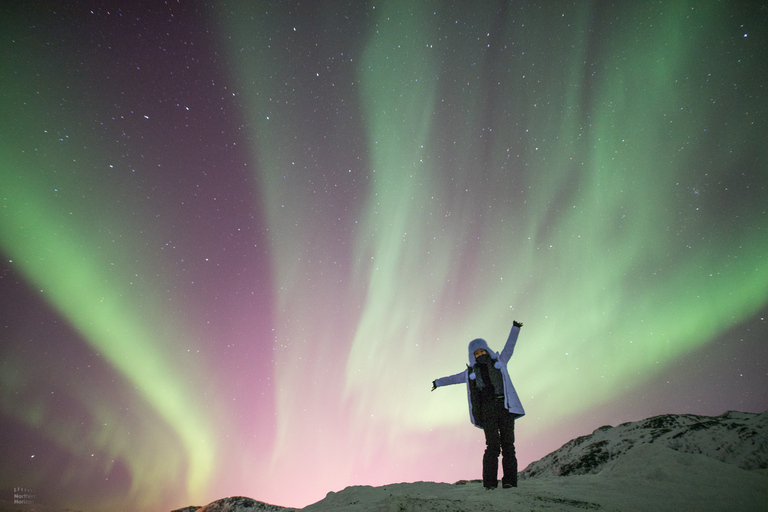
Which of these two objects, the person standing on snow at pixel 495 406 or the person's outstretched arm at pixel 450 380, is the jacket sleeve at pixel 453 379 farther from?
the person standing on snow at pixel 495 406

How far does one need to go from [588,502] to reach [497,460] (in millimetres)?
1692

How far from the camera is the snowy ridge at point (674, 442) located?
10422 mm

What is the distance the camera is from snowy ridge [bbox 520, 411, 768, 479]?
10.4m

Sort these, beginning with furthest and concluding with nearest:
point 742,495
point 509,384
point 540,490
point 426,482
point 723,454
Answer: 1. point 723,454
2. point 426,482
3. point 509,384
4. point 540,490
5. point 742,495

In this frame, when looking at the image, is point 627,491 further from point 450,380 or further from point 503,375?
point 450,380

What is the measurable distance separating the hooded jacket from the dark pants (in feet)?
0.52

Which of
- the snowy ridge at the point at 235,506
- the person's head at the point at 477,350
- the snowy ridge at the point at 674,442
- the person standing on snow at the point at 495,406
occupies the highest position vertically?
the person's head at the point at 477,350

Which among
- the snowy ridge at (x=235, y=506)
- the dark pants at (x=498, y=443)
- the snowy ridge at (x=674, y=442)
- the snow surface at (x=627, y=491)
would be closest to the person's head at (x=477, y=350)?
the dark pants at (x=498, y=443)

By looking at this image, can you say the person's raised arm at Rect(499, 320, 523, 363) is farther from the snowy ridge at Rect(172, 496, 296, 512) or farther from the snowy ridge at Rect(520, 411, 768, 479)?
the snowy ridge at Rect(172, 496, 296, 512)

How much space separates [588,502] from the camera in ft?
13.8

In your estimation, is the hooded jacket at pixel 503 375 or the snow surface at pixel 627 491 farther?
the hooded jacket at pixel 503 375

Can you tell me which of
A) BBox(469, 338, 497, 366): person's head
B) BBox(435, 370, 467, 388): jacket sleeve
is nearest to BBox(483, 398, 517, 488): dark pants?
BBox(469, 338, 497, 366): person's head

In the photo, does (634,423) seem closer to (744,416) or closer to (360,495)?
(744,416)

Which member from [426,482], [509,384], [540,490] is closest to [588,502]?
[540,490]
